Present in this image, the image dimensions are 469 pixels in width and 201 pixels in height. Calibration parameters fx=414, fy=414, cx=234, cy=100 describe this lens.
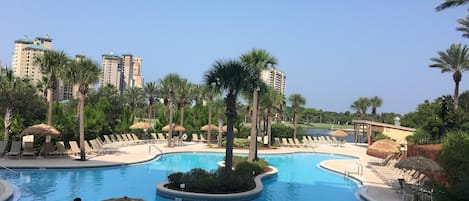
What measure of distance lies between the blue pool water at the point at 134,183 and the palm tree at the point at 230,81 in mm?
3087

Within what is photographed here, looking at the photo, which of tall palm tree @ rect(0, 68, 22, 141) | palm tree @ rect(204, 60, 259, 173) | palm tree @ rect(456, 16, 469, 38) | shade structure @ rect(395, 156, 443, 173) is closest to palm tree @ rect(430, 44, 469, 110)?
palm tree @ rect(456, 16, 469, 38)

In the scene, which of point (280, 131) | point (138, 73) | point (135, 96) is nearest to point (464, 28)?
point (280, 131)

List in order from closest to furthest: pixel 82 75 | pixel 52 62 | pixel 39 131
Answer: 1. pixel 82 75
2. pixel 39 131
3. pixel 52 62

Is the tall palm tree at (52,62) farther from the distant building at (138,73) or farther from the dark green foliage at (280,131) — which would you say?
the distant building at (138,73)

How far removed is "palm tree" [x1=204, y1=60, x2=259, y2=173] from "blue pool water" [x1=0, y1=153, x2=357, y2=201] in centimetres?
309

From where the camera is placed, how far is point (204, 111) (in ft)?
138

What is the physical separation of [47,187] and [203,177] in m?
5.66

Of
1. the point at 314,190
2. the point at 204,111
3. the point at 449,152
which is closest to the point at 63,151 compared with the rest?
the point at 314,190

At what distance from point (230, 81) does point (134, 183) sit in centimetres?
580

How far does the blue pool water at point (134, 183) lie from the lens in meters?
14.3

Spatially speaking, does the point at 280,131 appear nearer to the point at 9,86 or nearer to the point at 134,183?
the point at 9,86

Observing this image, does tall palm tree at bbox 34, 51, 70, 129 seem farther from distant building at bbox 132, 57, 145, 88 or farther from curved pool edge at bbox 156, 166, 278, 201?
distant building at bbox 132, 57, 145, 88

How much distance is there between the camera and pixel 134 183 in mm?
16609

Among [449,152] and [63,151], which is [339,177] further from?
[63,151]
